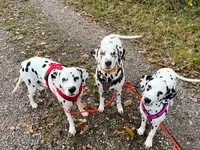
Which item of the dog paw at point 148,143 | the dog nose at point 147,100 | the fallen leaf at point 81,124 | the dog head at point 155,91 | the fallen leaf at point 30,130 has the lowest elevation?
the fallen leaf at point 30,130

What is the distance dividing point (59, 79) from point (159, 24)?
5.31 m

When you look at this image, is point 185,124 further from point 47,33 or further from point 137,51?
point 47,33

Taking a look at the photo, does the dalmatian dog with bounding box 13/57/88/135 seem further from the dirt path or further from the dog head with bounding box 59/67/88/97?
the dirt path

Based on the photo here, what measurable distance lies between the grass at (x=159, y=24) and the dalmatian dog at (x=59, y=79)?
3.20m

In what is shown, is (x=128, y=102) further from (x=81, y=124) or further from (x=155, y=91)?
(x=155, y=91)

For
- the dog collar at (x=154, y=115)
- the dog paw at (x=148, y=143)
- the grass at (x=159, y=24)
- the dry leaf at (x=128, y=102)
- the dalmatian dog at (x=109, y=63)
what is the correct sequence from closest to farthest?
the dog collar at (x=154, y=115) → the dalmatian dog at (x=109, y=63) → the dog paw at (x=148, y=143) → the dry leaf at (x=128, y=102) → the grass at (x=159, y=24)

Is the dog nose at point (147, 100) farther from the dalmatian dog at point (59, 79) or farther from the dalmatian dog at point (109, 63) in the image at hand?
the dalmatian dog at point (59, 79)

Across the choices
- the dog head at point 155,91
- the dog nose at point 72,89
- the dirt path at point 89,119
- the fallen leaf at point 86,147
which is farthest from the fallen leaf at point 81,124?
the dog head at point 155,91

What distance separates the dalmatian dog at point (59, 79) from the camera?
12.7ft

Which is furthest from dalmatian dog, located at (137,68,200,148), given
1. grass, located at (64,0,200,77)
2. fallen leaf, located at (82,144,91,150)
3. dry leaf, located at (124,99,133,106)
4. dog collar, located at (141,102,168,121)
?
grass, located at (64,0,200,77)

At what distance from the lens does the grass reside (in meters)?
6.70

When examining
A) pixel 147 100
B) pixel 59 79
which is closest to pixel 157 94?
pixel 147 100

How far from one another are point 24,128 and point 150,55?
3.96 m

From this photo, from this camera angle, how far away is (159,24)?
8188 mm
